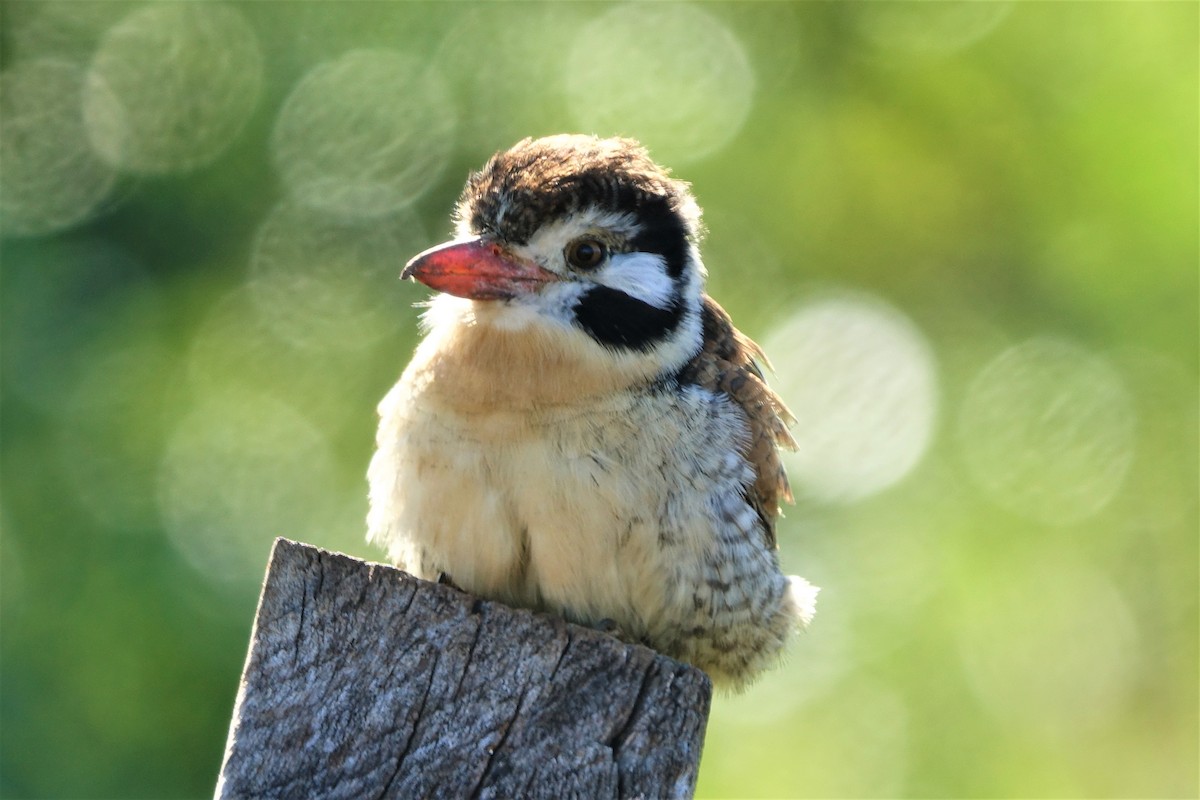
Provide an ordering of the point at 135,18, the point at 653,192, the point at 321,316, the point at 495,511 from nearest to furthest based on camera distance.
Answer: the point at 495,511 → the point at 653,192 → the point at 321,316 → the point at 135,18

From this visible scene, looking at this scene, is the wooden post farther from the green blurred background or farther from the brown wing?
the green blurred background

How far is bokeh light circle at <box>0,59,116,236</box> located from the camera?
302 inches

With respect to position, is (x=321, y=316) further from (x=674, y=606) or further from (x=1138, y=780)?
(x=1138, y=780)

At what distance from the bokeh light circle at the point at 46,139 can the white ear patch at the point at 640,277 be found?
14.0 feet

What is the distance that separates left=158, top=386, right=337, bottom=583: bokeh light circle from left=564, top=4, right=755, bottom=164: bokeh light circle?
2332 millimetres

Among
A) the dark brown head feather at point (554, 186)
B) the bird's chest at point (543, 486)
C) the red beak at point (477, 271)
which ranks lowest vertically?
the bird's chest at point (543, 486)

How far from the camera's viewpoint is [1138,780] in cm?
712

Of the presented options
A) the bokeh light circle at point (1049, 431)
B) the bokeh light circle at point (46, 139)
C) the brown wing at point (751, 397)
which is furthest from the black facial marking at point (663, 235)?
the bokeh light circle at point (46, 139)

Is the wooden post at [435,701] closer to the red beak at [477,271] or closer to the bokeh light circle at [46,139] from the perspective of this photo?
the red beak at [477,271]

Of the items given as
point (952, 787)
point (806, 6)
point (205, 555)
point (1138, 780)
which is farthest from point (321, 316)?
point (1138, 780)

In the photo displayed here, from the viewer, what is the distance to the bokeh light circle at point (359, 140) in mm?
7746

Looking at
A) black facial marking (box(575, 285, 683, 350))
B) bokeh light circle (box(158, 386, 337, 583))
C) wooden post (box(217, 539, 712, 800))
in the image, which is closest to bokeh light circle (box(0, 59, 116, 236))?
bokeh light circle (box(158, 386, 337, 583))

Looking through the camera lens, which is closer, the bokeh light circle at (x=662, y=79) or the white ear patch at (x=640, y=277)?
the white ear patch at (x=640, y=277)

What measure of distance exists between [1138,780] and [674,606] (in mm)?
3992
